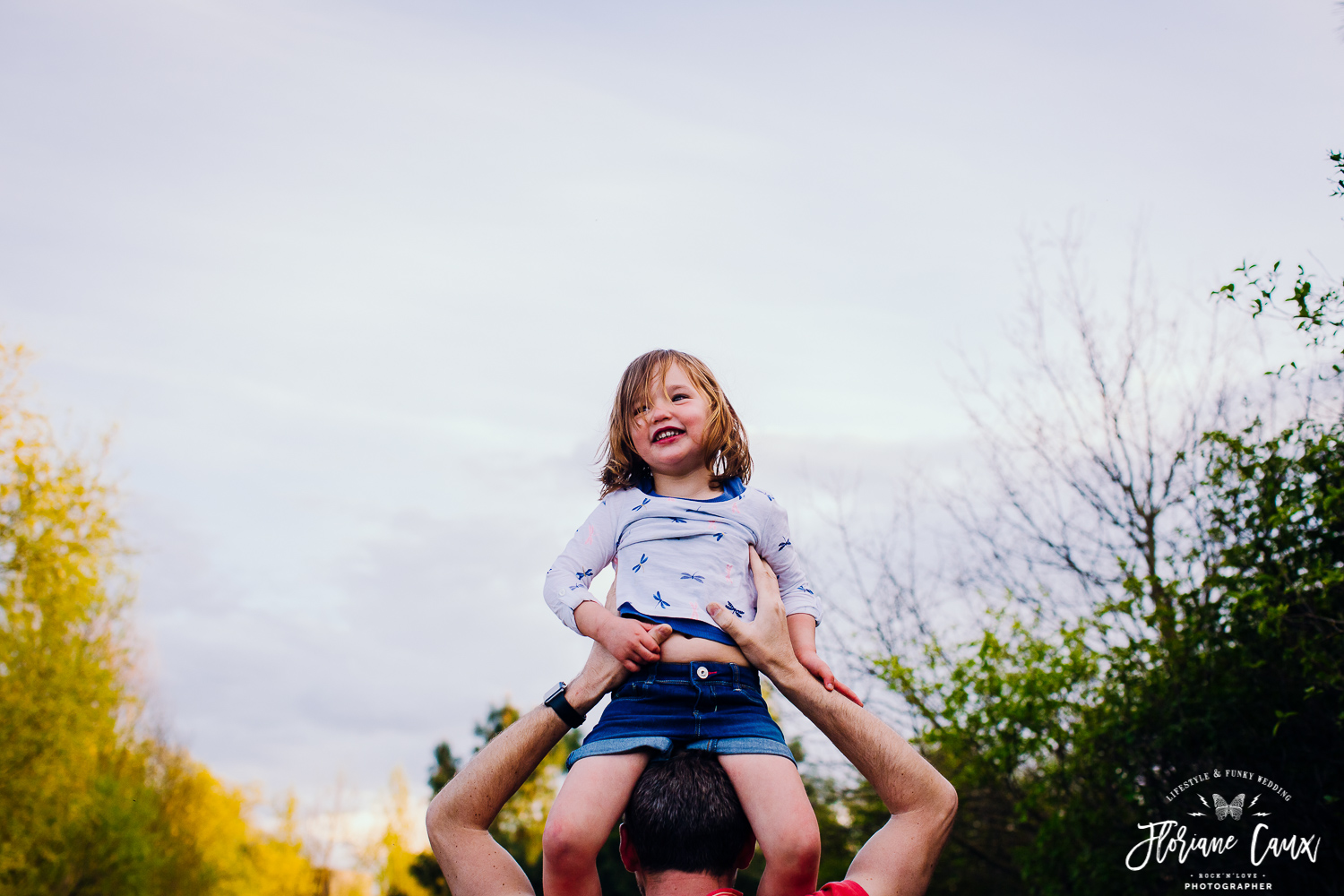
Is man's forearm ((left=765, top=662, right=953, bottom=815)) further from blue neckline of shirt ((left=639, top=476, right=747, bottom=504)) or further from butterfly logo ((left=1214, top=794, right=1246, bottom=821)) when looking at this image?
butterfly logo ((left=1214, top=794, right=1246, bottom=821))

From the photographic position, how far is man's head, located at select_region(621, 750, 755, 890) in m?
2.16

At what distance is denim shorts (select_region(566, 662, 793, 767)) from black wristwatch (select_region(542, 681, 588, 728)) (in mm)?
69

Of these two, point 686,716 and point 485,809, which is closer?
point 485,809

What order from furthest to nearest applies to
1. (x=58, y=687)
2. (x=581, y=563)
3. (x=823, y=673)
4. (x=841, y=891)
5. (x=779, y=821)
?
1. (x=58, y=687)
2. (x=581, y=563)
3. (x=823, y=673)
4. (x=779, y=821)
5. (x=841, y=891)

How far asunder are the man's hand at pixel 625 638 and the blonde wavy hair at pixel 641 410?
0.55m

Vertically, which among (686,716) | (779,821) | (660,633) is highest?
(660,633)

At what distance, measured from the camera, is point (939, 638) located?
10977 millimetres

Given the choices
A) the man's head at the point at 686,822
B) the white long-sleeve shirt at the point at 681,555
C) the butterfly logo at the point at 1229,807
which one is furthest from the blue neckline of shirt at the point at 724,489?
the butterfly logo at the point at 1229,807

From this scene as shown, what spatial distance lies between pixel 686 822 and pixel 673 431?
48.3 inches

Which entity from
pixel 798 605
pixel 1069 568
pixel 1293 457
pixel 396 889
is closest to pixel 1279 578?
pixel 1293 457

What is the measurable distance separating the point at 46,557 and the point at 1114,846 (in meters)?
13.3

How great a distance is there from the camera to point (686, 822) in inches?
86.1

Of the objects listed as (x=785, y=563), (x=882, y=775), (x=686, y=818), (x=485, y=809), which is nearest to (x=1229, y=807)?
(x=785, y=563)

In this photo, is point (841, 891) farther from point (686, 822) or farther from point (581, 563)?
point (581, 563)
